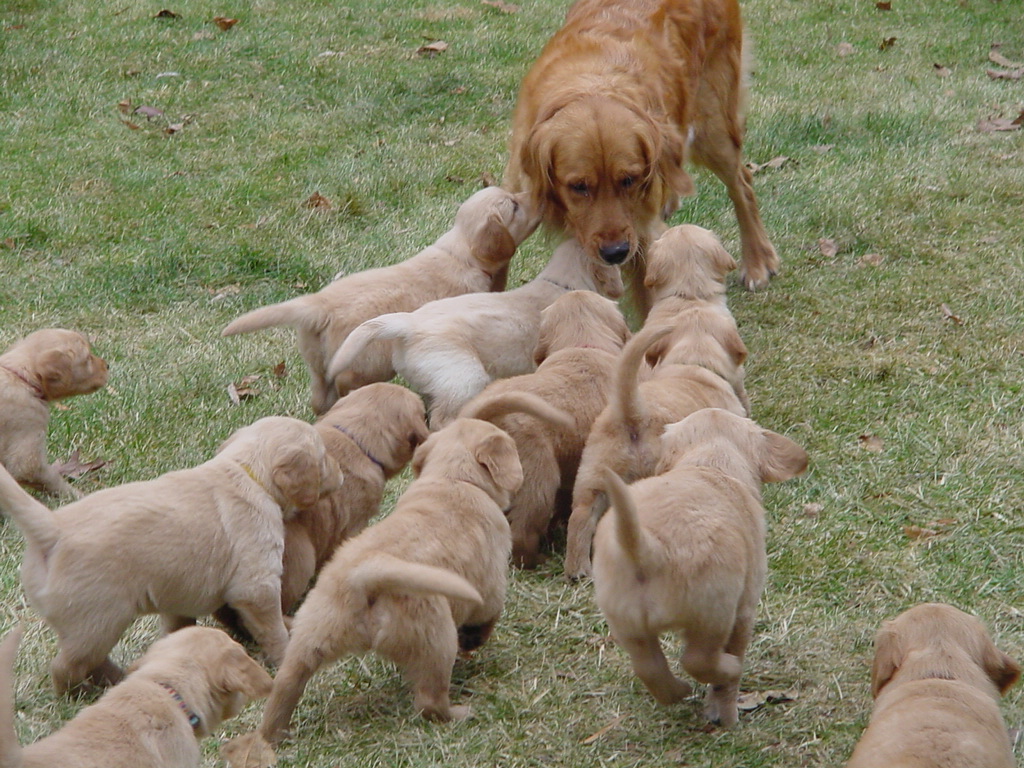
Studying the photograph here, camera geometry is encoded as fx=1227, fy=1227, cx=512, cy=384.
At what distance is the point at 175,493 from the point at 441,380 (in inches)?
49.6

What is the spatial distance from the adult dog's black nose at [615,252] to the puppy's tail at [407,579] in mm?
2268

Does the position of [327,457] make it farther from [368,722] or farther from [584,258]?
[584,258]

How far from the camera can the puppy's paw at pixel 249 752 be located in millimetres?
3020

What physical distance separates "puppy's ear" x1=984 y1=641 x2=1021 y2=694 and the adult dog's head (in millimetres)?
2504

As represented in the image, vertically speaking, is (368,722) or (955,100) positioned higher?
(368,722)

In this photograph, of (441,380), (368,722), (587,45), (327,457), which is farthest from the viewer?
(587,45)

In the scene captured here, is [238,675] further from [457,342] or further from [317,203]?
[317,203]

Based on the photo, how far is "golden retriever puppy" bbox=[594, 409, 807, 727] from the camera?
9.43 feet

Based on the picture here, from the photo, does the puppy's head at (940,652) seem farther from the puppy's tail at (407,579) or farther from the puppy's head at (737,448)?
the puppy's tail at (407,579)

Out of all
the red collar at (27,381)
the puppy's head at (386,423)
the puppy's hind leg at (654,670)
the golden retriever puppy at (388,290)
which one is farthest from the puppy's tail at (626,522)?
the red collar at (27,381)

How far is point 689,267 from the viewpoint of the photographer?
477cm

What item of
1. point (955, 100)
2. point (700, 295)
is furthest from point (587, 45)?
point (955, 100)

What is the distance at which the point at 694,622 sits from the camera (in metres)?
2.92

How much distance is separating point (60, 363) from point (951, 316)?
379cm
